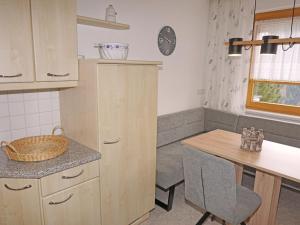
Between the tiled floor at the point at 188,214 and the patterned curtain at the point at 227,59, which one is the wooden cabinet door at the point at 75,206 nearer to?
the tiled floor at the point at 188,214

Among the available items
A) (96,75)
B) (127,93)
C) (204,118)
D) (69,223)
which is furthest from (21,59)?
(204,118)

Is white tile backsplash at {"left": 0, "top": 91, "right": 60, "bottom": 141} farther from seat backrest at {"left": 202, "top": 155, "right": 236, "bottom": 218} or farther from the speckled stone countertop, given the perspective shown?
seat backrest at {"left": 202, "top": 155, "right": 236, "bottom": 218}

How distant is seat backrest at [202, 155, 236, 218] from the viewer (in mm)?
1607

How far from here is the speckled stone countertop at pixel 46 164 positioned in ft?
4.86

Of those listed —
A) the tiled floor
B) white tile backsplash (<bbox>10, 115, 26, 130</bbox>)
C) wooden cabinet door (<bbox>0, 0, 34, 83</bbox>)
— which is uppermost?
wooden cabinet door (<bbox>0, 0, 34, 83</bbox>)

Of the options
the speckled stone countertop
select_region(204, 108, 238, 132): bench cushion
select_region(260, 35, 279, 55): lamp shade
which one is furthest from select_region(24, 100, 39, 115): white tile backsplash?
select_region(204, 108, 238, 132): bench cushion

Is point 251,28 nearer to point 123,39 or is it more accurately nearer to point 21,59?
point 123,39

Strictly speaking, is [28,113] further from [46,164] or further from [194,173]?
[194,173]

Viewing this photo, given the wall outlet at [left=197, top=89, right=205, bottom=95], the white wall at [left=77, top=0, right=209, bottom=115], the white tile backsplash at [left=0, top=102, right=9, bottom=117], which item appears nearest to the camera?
the white tile backsplash at [left=0, top=102, right=9, bottom=117]

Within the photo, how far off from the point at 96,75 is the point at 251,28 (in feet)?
8.30

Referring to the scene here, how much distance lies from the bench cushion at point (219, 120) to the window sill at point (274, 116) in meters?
0.31

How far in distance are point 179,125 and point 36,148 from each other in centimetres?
200

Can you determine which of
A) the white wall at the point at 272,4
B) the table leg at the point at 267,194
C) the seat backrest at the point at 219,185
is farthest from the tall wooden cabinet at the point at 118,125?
the white wall at the point at 272,4

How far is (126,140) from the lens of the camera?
6.48 feet
